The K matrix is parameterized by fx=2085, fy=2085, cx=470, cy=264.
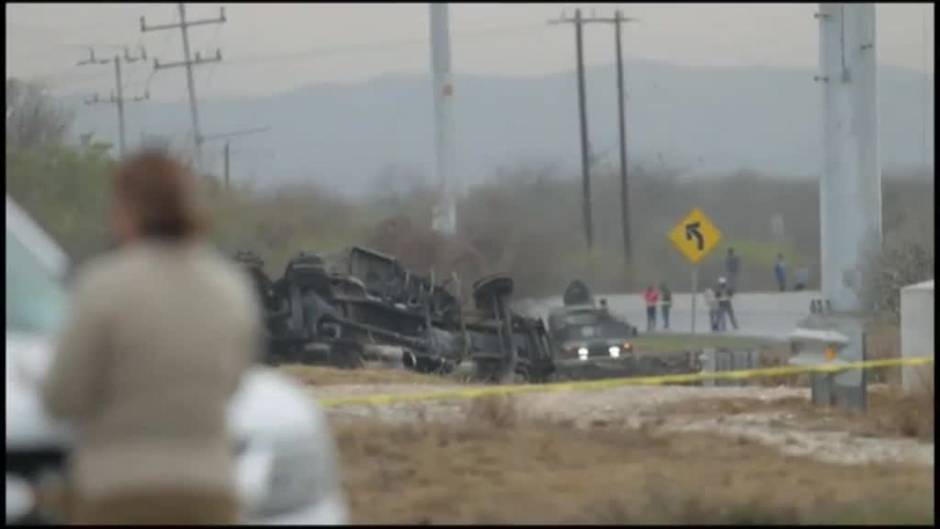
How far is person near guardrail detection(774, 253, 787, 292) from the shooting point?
22014mm

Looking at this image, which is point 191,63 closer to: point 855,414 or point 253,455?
point 855,414

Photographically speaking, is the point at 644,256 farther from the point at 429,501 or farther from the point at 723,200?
the point at 429,501

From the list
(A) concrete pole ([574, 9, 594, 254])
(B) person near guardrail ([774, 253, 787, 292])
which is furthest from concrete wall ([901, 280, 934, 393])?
(B) person near guardrail ([774, 253, 787, 292])

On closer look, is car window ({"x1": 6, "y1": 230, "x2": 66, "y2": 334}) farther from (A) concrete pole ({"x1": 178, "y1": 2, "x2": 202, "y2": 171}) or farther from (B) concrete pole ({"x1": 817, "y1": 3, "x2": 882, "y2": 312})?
(B) concrete pole ({"x1": 817, "y1": 3, "x2": 882, "y2": 312})

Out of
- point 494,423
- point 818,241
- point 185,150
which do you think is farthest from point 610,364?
point 494,423

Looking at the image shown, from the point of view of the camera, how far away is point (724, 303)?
25.8 meters

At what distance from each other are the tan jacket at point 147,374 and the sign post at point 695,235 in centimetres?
1615

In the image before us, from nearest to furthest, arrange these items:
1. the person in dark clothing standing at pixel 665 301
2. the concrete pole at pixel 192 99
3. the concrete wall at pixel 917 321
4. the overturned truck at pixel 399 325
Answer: the concrete wall at pixel 917 321, the concrete pole at pixel 192 99, the overturned truck at pixel 399 325, the person in dark clothing standing at pixel 665 301

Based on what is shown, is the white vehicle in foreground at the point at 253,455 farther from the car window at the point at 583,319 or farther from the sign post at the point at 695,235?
the car window at the point at 583,319

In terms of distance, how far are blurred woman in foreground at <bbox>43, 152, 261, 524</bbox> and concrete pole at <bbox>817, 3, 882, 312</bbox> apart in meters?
14.6

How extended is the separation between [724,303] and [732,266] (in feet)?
6.50

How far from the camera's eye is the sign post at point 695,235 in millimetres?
21484

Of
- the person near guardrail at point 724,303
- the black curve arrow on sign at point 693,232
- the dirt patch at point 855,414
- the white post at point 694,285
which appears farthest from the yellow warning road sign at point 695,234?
the dirt patch at point 855,414

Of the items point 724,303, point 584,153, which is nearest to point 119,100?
point 584,153
